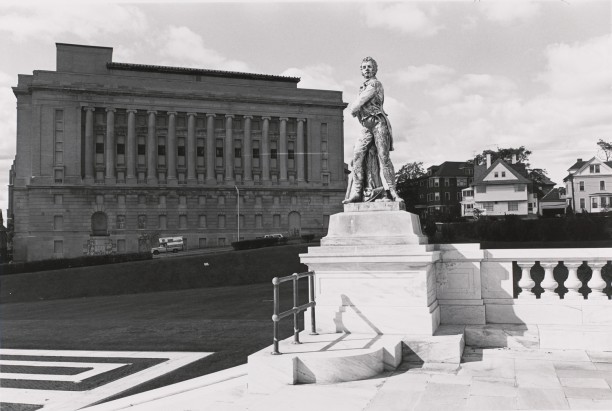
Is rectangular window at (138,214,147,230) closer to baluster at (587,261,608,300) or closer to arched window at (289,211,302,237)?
arched window at (289,211,302,237)

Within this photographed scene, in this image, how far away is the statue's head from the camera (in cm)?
927

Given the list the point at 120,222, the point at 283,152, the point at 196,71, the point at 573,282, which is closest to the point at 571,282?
the point at 573,282

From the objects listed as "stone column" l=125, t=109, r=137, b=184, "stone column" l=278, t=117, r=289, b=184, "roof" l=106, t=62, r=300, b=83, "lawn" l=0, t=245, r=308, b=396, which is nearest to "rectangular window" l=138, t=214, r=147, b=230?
"stone column" l=125, t=109, r=137, b=184

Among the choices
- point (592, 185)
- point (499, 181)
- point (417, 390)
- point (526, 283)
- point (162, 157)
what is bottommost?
point (417, 390)

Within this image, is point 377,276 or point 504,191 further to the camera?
point 504,191

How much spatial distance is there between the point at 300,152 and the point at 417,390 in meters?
79.5

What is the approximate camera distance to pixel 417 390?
6.18 metres

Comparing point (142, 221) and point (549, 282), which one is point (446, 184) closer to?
point (142, 221)

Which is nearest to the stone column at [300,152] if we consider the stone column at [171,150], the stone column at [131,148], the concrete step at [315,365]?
the stone column at [171,150]

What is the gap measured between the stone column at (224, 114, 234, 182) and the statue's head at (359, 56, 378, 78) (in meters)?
73.7

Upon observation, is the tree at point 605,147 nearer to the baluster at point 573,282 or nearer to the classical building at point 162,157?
the classical building at point 162,157

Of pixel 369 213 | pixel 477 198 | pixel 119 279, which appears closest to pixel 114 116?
pixel 119 279

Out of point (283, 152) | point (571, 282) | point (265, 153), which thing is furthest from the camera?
point (283, 152)

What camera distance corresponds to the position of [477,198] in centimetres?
7600
